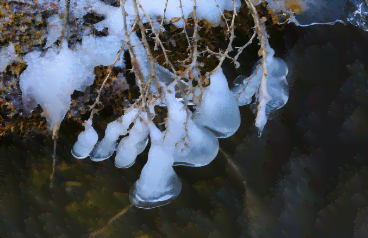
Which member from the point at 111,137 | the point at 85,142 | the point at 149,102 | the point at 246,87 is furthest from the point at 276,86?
the point at 85,142

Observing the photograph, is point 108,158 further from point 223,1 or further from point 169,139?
point 223,1

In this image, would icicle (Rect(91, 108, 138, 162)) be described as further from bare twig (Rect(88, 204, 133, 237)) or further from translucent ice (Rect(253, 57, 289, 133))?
translucent ice (Rect(253, 57, 289, 133))

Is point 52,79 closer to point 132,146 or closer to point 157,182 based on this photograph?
point 132,146

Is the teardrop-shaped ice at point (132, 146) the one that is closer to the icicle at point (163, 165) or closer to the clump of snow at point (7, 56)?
the icicle at point (163, 165)

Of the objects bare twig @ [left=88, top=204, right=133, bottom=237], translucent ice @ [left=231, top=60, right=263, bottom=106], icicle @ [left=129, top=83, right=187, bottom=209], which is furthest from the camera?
translucent ice @ [left=231, top=60, right=263, bottom=106]

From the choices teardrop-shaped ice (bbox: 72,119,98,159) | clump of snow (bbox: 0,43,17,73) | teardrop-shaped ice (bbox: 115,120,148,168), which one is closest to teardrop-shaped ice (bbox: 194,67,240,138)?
teardrop-shaped ice (bbox: 115,120,148,168)

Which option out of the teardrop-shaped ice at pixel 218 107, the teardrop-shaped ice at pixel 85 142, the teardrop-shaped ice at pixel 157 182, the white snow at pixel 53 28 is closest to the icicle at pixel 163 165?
the teardrop-shaped ice at pixel 157 182

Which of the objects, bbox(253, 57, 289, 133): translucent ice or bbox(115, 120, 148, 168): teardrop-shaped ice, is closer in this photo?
bbox(115, 120, 148, 168): teardrop-shaped ice
